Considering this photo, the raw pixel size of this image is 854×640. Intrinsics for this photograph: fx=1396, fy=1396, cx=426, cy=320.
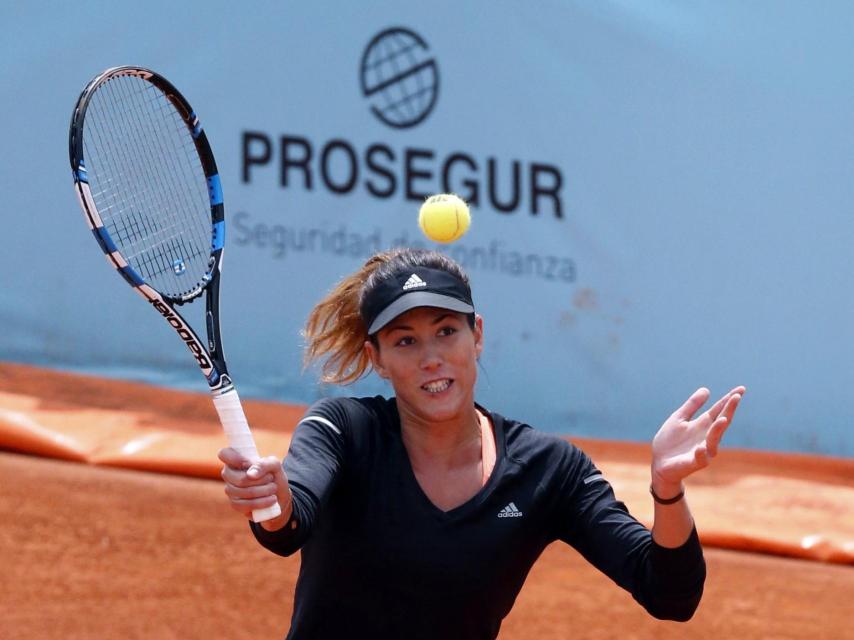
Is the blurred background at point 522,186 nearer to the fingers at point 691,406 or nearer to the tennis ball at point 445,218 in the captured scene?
the tennis ball at point 445,218

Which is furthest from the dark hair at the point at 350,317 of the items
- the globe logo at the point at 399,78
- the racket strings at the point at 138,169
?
the globe logo at the point at 399,78

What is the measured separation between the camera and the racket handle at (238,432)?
6.93 ft

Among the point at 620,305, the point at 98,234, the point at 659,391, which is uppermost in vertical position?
the point at 98,234

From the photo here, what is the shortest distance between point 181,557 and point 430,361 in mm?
2060

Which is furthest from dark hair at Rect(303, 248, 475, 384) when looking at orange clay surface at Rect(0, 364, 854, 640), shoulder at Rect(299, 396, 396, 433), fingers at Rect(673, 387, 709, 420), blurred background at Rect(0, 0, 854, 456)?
blurred background at Rect(0, 0, 854, 456)

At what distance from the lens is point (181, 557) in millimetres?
4270

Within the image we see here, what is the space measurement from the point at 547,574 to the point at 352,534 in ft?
6.90

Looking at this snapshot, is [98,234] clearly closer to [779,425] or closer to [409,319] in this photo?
[409,319]

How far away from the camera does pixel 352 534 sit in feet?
7.88

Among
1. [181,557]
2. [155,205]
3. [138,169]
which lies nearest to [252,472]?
[155,205]

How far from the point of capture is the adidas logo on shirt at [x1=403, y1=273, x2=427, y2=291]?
249 centimetres

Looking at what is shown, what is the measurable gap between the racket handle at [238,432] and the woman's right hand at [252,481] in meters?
0.01

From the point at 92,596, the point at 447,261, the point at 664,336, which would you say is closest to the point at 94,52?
the point at 92,596

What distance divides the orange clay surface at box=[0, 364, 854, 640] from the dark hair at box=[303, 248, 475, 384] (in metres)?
1.66
